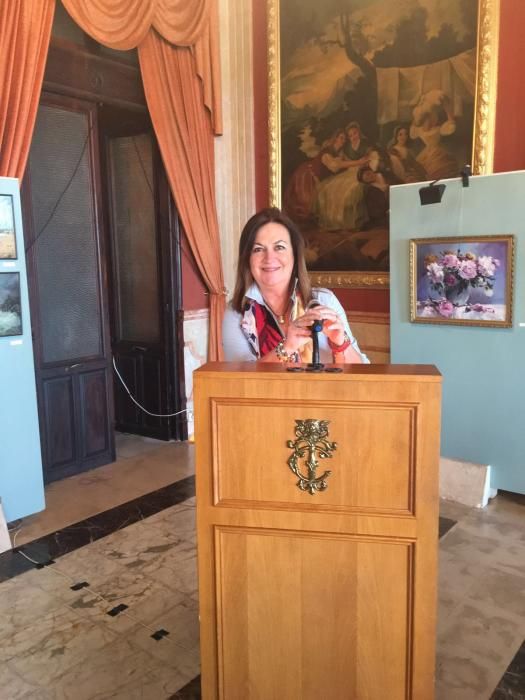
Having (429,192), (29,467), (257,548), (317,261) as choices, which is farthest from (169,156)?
(257,548)

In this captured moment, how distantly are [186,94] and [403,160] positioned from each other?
2.08 m

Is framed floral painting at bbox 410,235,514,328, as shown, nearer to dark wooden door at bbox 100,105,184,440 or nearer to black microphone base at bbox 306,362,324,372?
dark wooden door at bbox 100,105,184,440

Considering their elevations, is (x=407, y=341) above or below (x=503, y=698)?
above

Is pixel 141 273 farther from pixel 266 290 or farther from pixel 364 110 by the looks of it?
pixel 266 290

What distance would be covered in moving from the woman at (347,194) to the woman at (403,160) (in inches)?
10.5

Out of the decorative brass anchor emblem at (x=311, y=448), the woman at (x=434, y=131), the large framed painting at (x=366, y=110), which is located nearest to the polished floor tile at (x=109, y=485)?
the large framed painting at (x=366, y=110)

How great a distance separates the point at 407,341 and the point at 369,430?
3.24m

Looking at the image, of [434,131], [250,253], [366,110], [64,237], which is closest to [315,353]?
[250,253]

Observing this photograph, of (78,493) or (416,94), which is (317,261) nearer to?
(416,94)

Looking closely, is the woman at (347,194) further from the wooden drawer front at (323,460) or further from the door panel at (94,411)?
the wooden drawer front at (323,460)

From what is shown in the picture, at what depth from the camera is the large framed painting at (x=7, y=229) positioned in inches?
147

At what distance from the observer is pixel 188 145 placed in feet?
18.0

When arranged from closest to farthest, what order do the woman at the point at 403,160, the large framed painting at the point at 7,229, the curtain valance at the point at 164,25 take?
the large framed painting at the point at 7,229 < the curtain valance at the point at 164,25 < the woman at the point at 403,160

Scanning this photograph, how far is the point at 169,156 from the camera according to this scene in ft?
17.5
